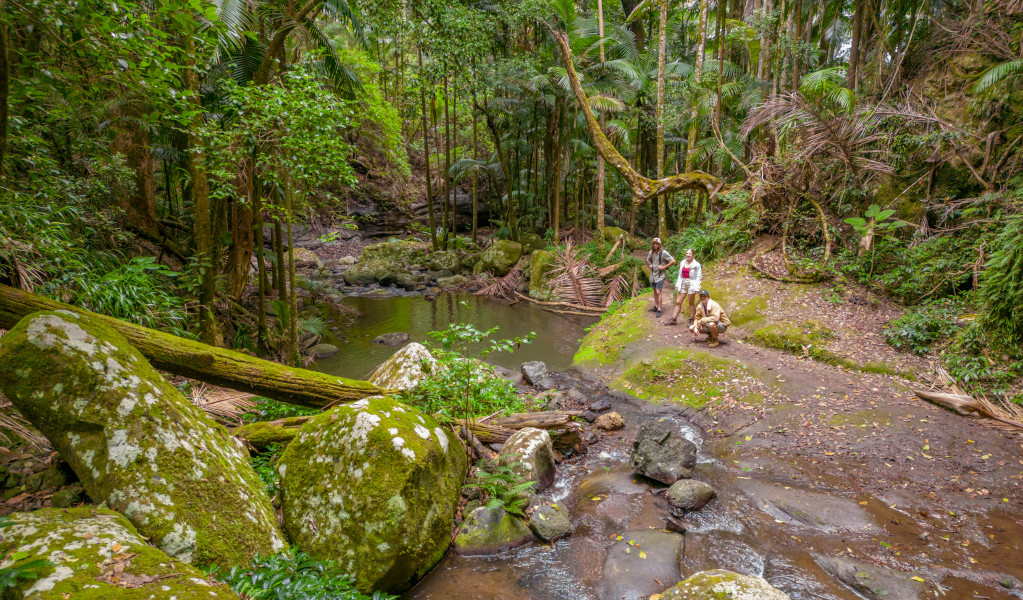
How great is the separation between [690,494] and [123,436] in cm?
499

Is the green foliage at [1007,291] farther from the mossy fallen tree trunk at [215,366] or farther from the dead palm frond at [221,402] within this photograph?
the dead palm frond at [221,402]

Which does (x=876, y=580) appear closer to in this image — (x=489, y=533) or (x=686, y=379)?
(x=489, y=533)

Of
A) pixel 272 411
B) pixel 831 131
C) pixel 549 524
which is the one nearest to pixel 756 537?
pixel 549 524

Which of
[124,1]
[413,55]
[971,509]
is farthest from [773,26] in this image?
[413,55]

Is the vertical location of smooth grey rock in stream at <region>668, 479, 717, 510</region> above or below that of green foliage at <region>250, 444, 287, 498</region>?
below

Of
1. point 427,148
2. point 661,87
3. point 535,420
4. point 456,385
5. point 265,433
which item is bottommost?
point 535,420

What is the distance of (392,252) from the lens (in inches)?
825

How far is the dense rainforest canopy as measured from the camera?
457 centimetres

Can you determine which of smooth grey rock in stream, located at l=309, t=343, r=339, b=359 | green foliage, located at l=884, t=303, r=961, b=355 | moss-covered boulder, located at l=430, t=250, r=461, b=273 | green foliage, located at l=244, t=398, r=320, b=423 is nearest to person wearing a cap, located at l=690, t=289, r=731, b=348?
green foliage, located at l=884, t=303, r=961, b=355

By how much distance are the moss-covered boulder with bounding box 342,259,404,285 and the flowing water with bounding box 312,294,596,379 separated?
1.66 meters

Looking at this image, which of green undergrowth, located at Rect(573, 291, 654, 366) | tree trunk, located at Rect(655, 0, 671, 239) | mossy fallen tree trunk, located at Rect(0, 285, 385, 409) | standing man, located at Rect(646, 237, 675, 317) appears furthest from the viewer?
tree trunk, located at Rect(655, 0, 671, 239)

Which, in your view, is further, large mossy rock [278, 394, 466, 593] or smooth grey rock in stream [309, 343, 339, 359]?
smooth grey rock in stream [309, 343, 339, 359]

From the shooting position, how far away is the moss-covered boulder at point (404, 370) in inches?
250

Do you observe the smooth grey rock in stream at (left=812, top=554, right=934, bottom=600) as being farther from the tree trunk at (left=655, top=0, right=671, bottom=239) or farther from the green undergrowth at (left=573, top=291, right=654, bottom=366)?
the tree trunk at (left=655, top=0, right=671, bottom=239)
